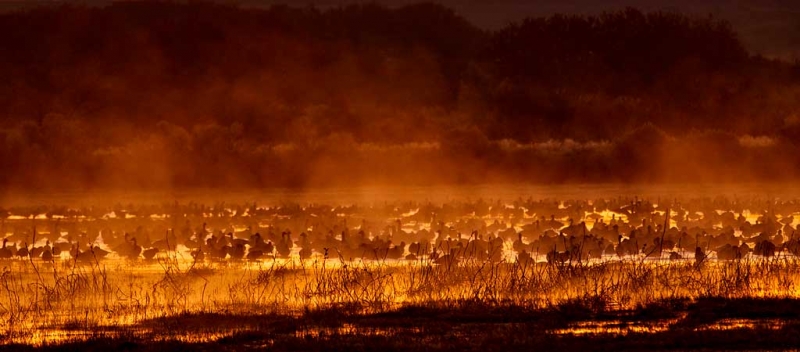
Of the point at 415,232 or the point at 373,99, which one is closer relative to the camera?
the point at 415,232

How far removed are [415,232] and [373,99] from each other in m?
37.2

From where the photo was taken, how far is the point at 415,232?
2097cm

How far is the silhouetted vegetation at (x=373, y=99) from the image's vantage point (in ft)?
121

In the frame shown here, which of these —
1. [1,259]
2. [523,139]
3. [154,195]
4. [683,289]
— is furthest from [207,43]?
[683,289]

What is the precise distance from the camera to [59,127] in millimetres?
45406

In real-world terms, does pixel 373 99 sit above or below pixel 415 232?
above

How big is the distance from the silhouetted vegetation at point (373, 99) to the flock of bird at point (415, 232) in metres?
9.70

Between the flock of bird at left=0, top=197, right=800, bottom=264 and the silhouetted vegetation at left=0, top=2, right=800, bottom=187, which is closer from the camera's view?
the flock of bird at left=0, top=197, right=800, bottom=264

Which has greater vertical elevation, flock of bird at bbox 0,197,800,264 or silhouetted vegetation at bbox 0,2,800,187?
silhouetted vegetation at bbox 0,2,800,187

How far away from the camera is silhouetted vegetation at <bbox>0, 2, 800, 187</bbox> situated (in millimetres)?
36906

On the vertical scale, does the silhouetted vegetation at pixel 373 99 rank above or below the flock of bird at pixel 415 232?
above

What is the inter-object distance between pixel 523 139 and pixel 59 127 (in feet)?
51.5

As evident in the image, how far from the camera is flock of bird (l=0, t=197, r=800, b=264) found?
54.2ft

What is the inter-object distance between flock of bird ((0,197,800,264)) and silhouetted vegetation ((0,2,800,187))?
970 cm
